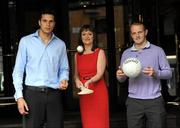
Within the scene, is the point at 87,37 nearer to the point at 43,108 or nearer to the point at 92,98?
the point at 92,98

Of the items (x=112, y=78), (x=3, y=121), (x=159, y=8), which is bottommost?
(x=3, y=121)

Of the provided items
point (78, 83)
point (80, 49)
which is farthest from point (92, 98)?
point (80, 49)

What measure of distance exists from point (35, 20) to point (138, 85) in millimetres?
3903

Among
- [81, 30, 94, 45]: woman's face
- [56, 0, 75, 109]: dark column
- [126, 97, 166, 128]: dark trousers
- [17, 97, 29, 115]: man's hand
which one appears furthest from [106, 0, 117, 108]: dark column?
[17, 97, 29, 115]: man's hand

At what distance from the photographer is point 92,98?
5387mm

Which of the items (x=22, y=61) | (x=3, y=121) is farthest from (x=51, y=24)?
(x=3, y=121)

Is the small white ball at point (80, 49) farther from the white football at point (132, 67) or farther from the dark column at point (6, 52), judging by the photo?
the dark column at point (6, 52)

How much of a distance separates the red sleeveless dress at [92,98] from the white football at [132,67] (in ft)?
1.70

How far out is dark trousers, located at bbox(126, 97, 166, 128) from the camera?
506 cm

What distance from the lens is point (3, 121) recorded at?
25.8 feet

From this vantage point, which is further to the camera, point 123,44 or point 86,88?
point 123,44

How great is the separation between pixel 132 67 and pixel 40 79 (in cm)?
90

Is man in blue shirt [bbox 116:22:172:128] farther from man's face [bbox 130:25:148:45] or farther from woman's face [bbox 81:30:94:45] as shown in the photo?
woman's face [bbox 81:30:94:45]

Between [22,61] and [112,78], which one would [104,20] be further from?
[22,61]
